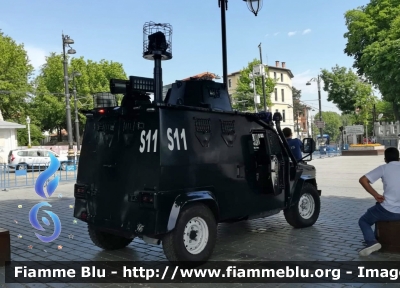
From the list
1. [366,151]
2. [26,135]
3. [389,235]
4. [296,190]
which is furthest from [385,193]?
[26,135]

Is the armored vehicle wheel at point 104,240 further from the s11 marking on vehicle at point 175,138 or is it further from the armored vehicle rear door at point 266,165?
the armored vehicle rear door at point 266,165

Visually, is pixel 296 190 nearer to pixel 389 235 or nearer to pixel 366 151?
pixel 389 235

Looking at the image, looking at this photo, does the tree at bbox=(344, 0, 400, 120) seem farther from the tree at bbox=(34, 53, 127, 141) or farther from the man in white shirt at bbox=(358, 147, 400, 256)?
the tree at bbox=(34, 53, 127, 141)

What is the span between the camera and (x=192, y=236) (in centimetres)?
525

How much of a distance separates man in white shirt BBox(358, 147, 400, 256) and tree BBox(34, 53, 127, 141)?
4997cm

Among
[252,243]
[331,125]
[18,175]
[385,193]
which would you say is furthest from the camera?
[331,125]

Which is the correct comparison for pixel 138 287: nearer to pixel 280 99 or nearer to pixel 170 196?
pixel 170 196

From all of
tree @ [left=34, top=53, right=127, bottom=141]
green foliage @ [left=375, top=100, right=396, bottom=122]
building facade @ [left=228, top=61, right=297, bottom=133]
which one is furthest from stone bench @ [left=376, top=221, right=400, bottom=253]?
building facade @ [left=228, top=61, right=297, bottom=133]

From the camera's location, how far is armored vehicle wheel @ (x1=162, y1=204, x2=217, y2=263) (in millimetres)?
4977

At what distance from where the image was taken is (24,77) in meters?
47.4

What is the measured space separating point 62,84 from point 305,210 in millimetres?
51361

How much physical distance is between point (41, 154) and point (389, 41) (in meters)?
25.9

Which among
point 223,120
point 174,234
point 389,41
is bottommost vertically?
point 174,234

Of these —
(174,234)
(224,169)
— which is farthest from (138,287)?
(224,169)
